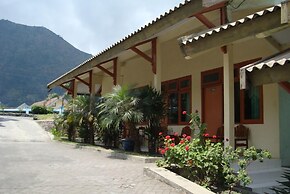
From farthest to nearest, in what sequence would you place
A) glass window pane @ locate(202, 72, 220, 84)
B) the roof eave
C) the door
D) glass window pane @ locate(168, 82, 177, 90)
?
glass window pane @ locate(168, 82, 177, 90)
glass window pane @ locate(202, 72, 220, 84)
the door
the roof eave

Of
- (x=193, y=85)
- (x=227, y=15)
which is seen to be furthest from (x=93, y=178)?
(x=193, y=85)

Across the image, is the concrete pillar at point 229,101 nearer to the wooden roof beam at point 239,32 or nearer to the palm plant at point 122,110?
the wooden roof beam at point 239,32

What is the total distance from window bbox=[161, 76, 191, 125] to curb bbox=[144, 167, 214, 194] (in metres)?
6.06

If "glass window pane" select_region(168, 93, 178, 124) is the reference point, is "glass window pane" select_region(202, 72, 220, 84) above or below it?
above

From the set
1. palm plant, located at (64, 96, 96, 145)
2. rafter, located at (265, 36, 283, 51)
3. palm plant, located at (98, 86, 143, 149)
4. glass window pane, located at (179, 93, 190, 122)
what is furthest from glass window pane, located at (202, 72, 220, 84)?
palm plant, located at (64, 96, 96, 145)

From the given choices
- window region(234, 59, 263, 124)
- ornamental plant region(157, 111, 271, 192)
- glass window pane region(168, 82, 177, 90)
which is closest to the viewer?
ornamental plant region(157, 111, 271, 192)

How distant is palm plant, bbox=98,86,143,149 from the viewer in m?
10.9

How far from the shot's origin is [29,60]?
158625 mm

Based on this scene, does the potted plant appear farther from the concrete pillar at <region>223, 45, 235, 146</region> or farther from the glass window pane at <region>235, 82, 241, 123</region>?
the concrete pillar at <region>223, 45, 235, 146</region>

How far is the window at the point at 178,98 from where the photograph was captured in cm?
1386

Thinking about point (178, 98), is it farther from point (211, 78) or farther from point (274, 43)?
point (274, 43)

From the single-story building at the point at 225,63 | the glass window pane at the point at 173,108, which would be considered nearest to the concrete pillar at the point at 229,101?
the single-story building at the point at 225,63

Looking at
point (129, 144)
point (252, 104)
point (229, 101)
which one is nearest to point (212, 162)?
point (229, 101)

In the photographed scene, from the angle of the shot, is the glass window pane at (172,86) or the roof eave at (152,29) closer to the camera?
the roof eave at (152,29)
